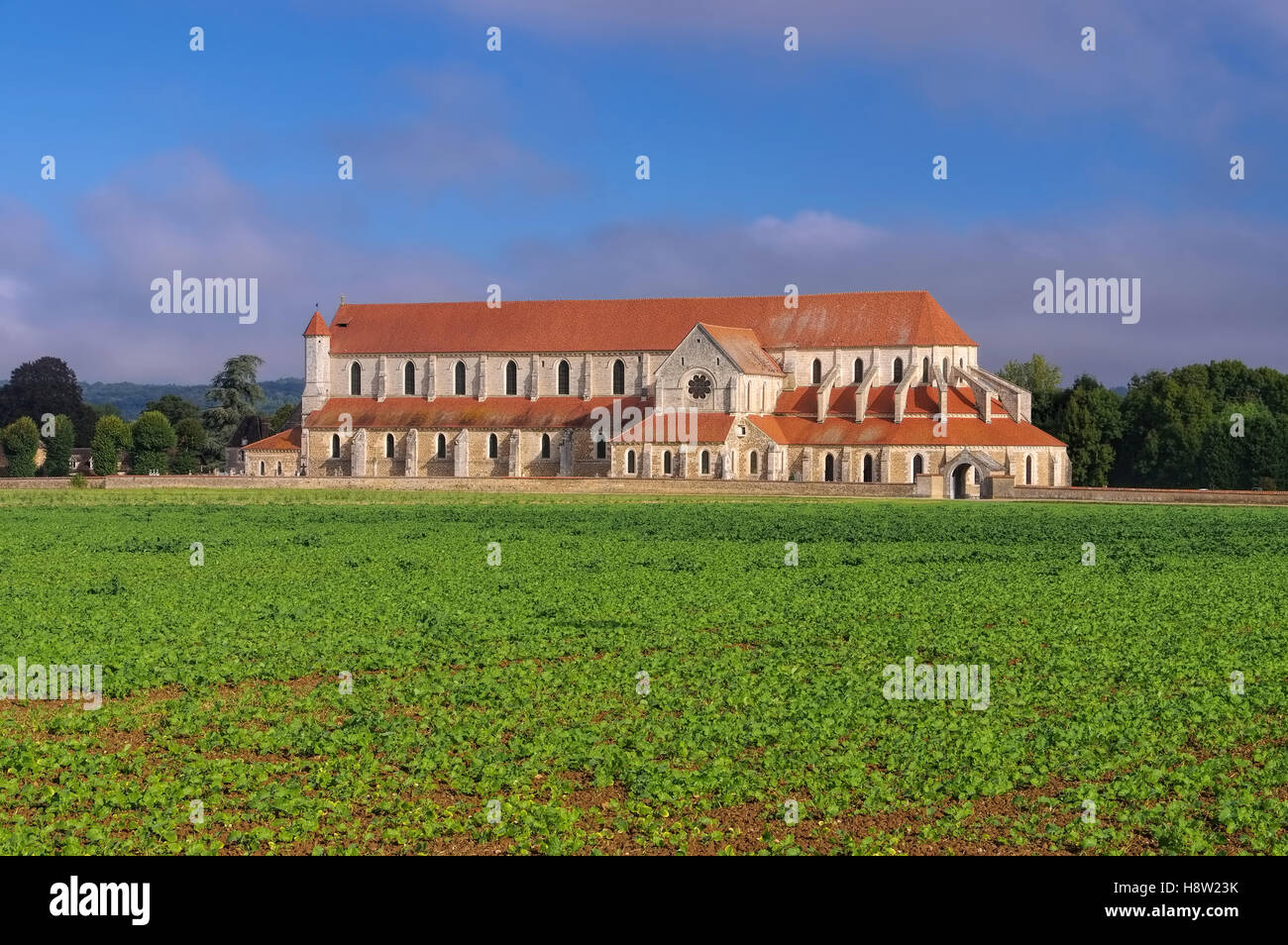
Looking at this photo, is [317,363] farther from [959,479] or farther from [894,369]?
[959,479]

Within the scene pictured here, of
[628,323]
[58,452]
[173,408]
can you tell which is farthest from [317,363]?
[173,408]

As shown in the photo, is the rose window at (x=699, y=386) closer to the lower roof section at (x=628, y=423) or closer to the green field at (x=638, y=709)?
the lower roof section at (x=628, y=423)

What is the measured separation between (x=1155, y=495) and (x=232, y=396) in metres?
74.7

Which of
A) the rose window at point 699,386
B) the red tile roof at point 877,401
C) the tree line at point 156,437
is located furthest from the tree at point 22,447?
the red tile roof at point 877,401

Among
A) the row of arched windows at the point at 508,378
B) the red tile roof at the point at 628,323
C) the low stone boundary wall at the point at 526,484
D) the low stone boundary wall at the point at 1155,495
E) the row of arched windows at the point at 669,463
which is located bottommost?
the low stone boundary wall at the point at 1155,495

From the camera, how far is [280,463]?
301 feet

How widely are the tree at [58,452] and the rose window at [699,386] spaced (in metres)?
53.2

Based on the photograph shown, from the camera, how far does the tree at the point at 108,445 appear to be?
109688 millimetres

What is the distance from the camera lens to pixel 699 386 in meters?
81.9

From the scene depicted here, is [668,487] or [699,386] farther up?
[699,386]

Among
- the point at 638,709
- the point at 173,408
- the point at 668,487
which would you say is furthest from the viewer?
the point at 173,408

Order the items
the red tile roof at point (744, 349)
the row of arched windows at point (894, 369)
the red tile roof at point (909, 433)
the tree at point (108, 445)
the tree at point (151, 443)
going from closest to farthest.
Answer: the red tile roof at point (909, 433), the red tile roof at point (744, 349), the row of arched windows at point (894, 369), the tree at point (151, 443), the tree at point (108, 445)
